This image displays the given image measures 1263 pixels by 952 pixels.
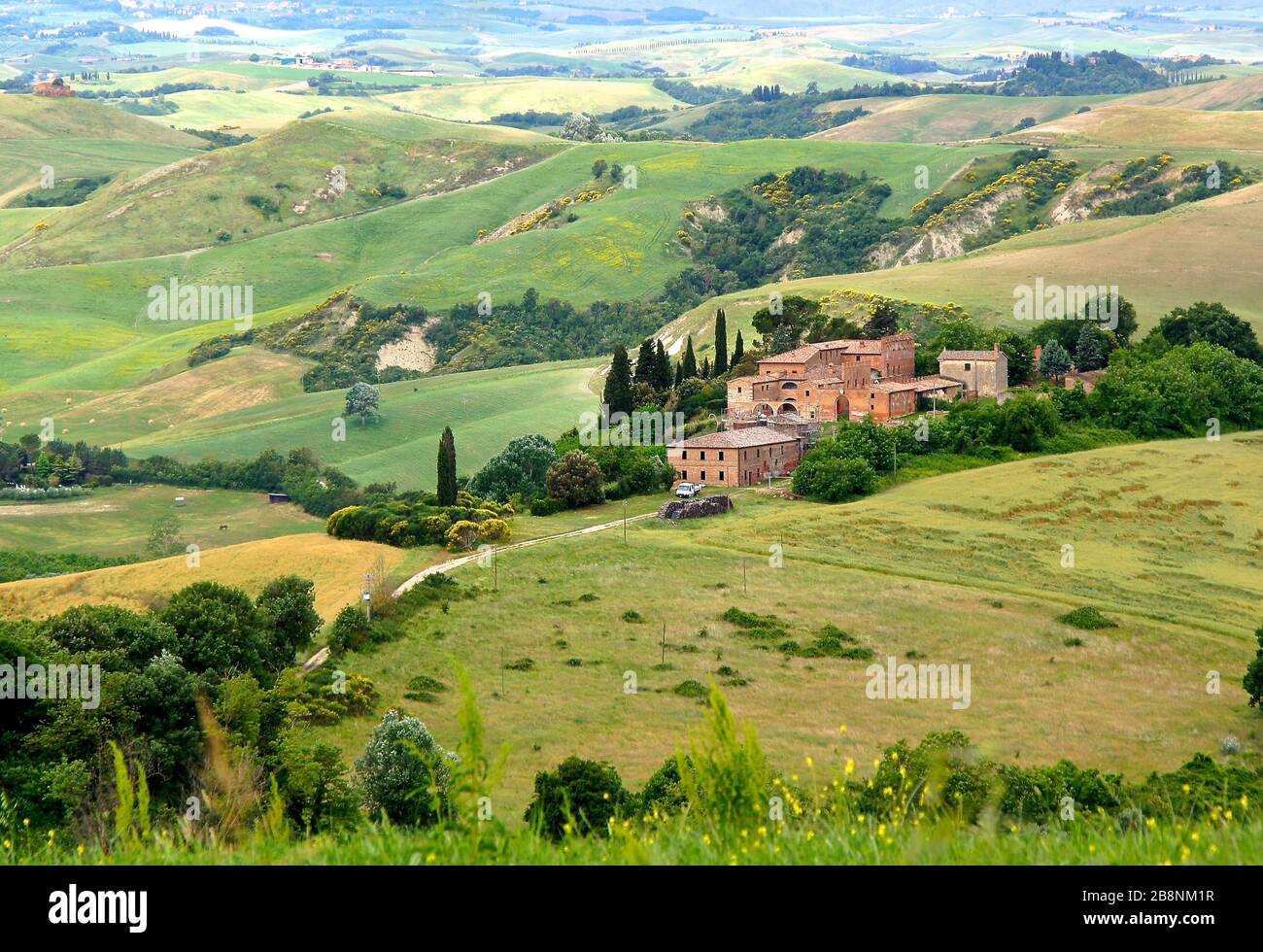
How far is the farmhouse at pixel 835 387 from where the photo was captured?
92375mm

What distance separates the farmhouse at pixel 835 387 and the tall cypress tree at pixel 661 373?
35.1ft

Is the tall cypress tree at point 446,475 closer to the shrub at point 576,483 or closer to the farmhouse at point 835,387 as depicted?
the shrub at point 576,483

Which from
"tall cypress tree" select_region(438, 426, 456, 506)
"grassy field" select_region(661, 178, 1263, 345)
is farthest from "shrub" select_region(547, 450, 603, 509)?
"grassy field" select_region(661, 178, 1263, 345)

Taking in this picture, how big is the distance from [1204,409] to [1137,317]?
109ft

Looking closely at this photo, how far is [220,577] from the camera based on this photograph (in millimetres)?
69562

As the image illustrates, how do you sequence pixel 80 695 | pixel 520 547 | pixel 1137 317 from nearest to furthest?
pixel 80 695 < pixel 520 547 < pixel 1137 317

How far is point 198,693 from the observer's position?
1762 inches

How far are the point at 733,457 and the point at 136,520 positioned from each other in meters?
50.9

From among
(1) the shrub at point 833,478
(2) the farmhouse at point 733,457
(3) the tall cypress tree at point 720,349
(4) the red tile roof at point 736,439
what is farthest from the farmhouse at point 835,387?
(3) the tall cypress tree at point 720,349

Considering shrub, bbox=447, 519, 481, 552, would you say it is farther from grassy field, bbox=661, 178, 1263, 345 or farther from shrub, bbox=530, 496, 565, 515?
grassy field, bbox=661, 178, 1263, 345

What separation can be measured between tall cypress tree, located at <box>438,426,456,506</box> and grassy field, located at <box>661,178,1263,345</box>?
62.2 m

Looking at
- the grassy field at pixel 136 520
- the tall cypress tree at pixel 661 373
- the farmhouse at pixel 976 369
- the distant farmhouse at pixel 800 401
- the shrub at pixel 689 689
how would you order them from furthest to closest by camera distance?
the tall cypress tree at pixel 661 373
the grassy field at pixel 136 520
the farmhouse at pixel 976 369
the distant farmhouse at pixel 800 401
the shrub at pixel 689 689

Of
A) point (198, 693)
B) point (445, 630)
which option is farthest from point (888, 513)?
point (198, 693)
